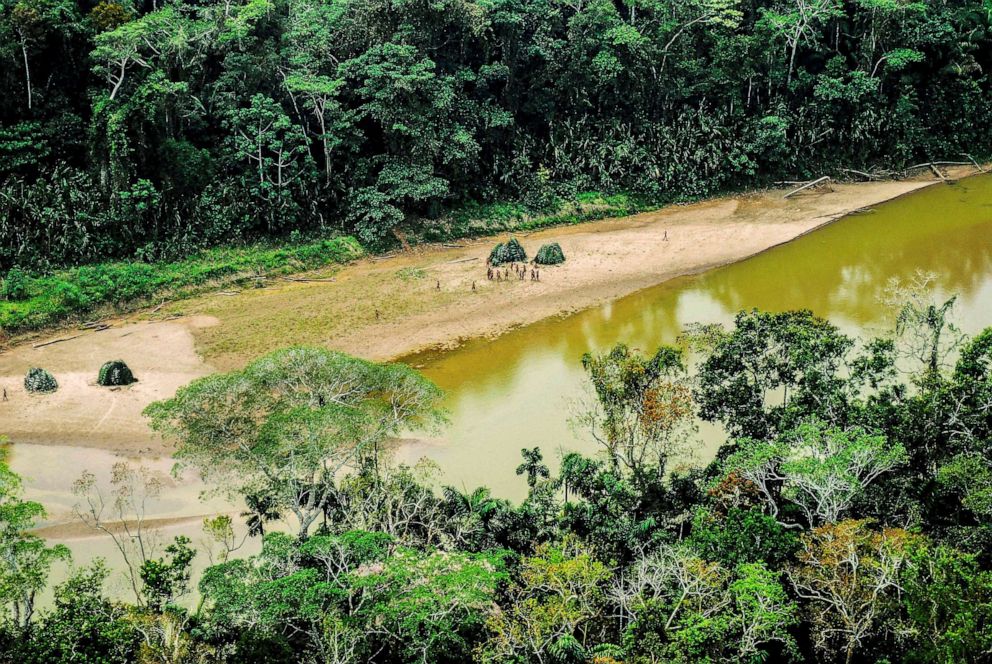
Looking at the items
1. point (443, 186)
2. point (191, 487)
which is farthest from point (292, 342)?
point (443, 186)

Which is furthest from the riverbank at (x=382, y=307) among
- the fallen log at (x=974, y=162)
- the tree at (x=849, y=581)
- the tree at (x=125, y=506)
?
the tree at (x=849, y=581)

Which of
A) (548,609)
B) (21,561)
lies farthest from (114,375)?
(548,609)

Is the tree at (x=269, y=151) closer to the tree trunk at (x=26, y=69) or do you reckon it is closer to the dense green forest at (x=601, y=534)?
the tree trunk at (x=26, y=69)

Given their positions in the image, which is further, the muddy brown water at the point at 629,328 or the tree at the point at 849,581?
the muddy brown water at the point at 629,328

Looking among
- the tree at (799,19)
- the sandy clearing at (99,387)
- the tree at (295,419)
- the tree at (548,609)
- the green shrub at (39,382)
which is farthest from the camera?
the tree at (799,19)

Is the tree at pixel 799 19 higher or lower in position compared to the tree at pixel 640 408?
higher

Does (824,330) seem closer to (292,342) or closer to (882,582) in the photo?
(882,582)

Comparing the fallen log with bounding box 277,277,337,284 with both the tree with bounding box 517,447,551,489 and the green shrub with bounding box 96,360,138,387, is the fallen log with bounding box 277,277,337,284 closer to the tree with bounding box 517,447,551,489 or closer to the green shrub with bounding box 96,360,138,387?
the green shrub with bounding box 96,360,138,387
